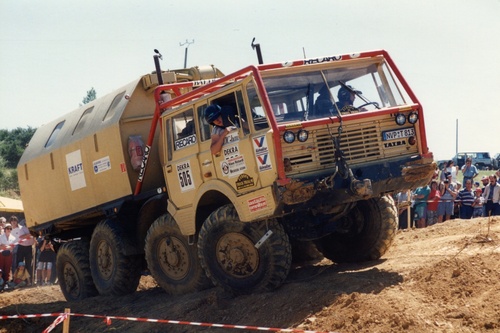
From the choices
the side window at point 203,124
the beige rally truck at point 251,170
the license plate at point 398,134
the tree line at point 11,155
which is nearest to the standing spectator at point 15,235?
the beige rally truck at point 251,170

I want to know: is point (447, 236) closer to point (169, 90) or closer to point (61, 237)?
point (169, 90)

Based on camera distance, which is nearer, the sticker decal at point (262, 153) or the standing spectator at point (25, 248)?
the sticker decal at point (262, 153)

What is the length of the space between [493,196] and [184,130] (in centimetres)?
919

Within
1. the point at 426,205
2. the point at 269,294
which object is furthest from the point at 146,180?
the point at 426,205

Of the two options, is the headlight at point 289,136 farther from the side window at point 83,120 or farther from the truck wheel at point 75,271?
the truck wheel at point 75,271

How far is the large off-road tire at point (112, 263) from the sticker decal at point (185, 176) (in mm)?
2234

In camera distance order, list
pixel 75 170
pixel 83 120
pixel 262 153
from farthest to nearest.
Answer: pixel 83 120 → pixel 75 170 → pixel 262 153

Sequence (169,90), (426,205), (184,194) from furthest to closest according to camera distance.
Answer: (426,205), (169,90), (184,194)

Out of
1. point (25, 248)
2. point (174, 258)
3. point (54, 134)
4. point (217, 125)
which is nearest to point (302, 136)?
point (217, 125)

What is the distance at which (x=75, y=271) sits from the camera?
14.4 metres

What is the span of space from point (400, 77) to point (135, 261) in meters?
5.53

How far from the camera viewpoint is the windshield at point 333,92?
33.0 ft

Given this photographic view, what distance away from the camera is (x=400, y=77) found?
35.0 ft

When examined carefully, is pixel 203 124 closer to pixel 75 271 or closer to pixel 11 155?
pixel 75 271
